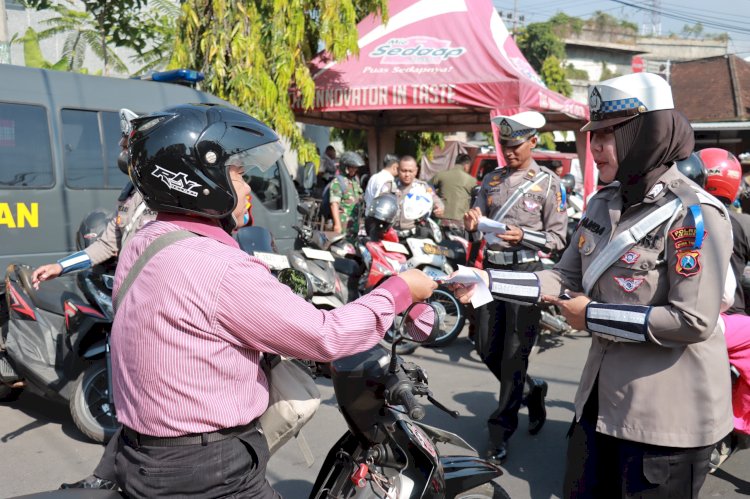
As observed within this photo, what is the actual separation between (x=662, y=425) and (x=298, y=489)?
207 centimetres

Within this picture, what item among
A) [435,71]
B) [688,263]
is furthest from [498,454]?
[435,71]

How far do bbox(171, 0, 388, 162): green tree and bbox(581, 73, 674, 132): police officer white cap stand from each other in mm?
6555

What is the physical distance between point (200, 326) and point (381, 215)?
4828 mm

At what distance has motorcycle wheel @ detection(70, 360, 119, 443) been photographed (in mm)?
3996

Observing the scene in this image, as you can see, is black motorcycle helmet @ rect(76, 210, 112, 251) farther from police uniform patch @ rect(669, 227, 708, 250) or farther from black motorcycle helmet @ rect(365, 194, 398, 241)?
police uniform patch @ rect(669, 227, 708, 250)

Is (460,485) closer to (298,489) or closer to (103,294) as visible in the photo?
(298,489)

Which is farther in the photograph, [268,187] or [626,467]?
[268,187]

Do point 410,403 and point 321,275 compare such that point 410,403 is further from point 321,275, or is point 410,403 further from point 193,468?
point 321,275

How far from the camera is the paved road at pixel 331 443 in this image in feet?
11.9

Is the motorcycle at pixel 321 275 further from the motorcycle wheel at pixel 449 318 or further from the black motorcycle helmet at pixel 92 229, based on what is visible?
the black motorcycle helmet at pixel 92 229

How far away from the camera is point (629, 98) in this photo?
6.74ft

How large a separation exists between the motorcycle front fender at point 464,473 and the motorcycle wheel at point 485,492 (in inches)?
1.8

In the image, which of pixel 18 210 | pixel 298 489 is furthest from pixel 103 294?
pixel 18 210

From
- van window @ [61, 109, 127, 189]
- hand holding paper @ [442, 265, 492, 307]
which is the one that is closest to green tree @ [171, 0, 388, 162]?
van window @ [61, 109, 127, 189]
